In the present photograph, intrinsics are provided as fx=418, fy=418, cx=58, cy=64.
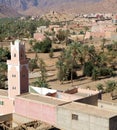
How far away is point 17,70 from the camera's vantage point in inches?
1153

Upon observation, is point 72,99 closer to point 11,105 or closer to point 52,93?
point 52,93

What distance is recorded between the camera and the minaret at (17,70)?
29.2m

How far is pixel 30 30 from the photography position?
322 feet

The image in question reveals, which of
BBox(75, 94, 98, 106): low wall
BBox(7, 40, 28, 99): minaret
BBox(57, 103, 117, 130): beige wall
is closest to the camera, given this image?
BBox(57, 103, 117, 130): beige wall

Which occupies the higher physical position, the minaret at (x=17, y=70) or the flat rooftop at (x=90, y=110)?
the minaret at (x=17, y=70)

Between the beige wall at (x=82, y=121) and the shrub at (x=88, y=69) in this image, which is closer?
the beige wall at (x=82, y=121)

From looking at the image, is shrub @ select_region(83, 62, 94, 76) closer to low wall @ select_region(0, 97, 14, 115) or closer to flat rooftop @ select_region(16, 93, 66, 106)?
low wall @ select_region(0, 97, 14, 115)

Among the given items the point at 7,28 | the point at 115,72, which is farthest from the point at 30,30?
the point at 115,72


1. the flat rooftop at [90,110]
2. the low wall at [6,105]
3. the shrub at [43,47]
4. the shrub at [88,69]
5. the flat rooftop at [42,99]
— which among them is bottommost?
the low wall at [6,105]

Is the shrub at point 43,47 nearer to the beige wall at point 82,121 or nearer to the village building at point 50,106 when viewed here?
the village building at point 50,106

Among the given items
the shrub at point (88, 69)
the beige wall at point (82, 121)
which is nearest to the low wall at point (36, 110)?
the beige wall at point (82, 121)

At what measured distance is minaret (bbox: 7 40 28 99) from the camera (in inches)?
1150

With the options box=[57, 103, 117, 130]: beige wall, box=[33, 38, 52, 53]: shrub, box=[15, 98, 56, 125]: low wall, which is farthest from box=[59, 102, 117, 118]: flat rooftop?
box=[33, 38, 52, 53]: shrub

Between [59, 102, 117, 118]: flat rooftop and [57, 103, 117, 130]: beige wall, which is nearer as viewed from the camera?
[57, 103, 117, 130]: beige wall
